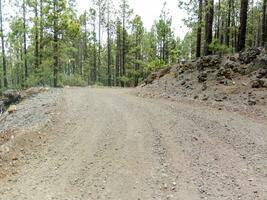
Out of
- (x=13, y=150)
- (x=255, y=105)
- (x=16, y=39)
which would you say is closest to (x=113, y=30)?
(x=16, y=39)

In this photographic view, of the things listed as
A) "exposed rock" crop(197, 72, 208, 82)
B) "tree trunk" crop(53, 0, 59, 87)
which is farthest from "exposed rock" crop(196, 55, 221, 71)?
"tree trunk" crop(53, 0, 59, 87)

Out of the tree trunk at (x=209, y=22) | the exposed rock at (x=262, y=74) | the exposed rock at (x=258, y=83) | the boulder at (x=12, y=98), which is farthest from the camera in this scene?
the boulder at (x=12, y=98)

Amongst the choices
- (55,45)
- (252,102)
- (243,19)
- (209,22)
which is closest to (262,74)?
(252,102)

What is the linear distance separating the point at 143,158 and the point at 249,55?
795 cm

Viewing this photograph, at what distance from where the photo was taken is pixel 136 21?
3944 centimetres

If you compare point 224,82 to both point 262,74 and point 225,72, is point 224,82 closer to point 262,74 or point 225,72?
point 225,72

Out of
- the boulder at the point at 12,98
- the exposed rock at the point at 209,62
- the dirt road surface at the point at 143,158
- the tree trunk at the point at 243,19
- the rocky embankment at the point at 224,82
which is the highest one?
the tree trunk at the point at 243,19

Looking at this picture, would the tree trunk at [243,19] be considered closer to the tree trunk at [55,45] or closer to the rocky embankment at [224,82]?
the rocky embankment at [224,82]

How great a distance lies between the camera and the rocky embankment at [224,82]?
1083 centimetres

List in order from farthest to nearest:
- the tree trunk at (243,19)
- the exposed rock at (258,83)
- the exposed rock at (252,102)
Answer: the tree trunk at (243,19) < the exposed rock at (258,83) < the exposed rock at (252,102)

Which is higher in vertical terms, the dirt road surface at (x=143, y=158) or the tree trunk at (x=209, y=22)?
the tree trunk at (x=209, y=22)

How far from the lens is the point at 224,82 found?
40.7 feet

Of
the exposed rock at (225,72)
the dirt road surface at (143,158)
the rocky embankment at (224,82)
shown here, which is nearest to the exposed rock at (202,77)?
the rocky embankment at (224,82)

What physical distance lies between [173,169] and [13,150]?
145 inches
